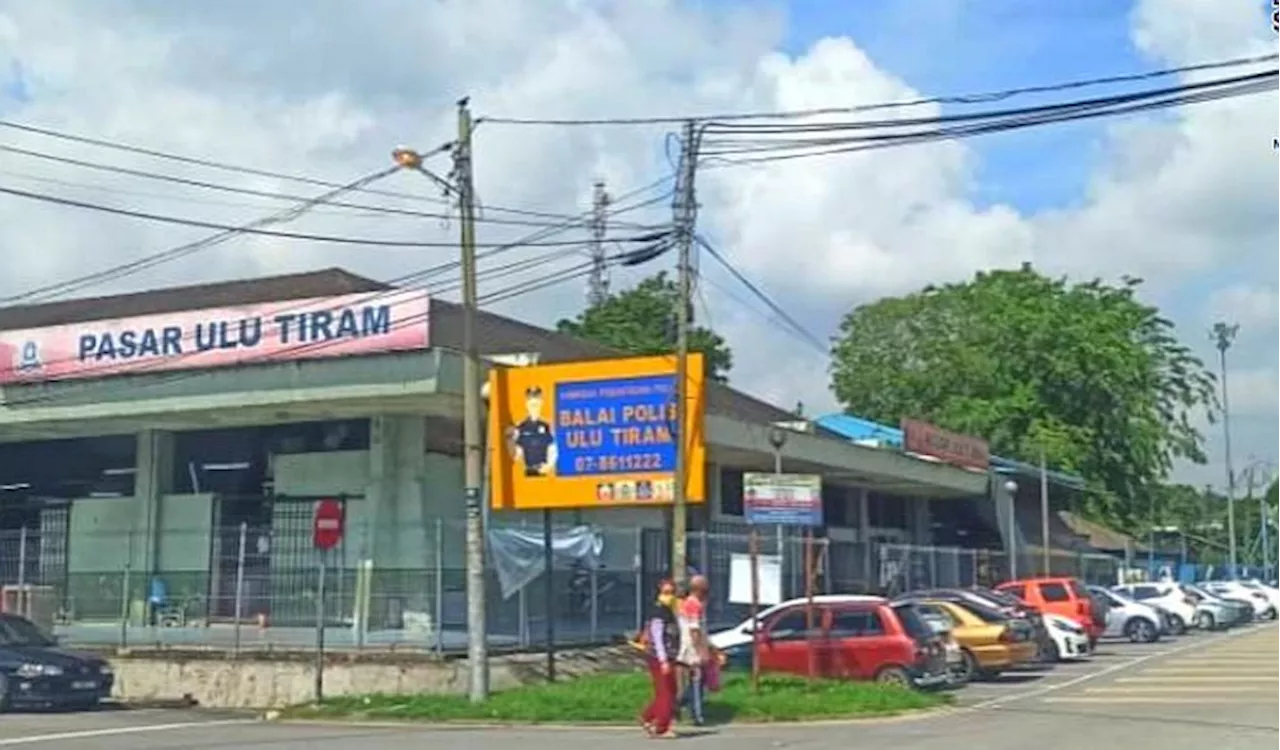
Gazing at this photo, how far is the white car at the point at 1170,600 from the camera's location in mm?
48312

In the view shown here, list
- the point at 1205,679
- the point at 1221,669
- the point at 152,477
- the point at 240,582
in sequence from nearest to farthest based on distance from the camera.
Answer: the point at 1205,679 < the point at 240,582 < the point at 1221,669 < the point at 152,477

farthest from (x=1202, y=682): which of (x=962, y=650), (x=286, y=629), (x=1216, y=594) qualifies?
(x=1216, y=594)

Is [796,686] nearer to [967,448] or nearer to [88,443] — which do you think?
[88,443]

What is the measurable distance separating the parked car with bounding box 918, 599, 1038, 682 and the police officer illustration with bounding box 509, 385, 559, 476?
22.1ft

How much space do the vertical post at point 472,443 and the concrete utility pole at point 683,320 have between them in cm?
286

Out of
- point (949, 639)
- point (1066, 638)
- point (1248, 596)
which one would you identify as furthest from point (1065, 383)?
point (949, 639)

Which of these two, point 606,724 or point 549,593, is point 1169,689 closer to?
point 606,724

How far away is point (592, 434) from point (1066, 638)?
13.2 m

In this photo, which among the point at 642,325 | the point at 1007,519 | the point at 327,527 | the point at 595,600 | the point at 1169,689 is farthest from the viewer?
the point at 642,325

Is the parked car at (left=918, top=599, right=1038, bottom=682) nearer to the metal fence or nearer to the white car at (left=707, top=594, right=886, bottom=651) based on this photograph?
the white car at (left=707, top=594, right=886, bottom=651)

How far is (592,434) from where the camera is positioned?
28.3m

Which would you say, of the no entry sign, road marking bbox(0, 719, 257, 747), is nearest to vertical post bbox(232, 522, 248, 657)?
the no entry sign

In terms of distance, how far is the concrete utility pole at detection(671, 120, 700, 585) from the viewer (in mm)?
26766

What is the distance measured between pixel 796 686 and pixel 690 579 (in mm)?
2512
